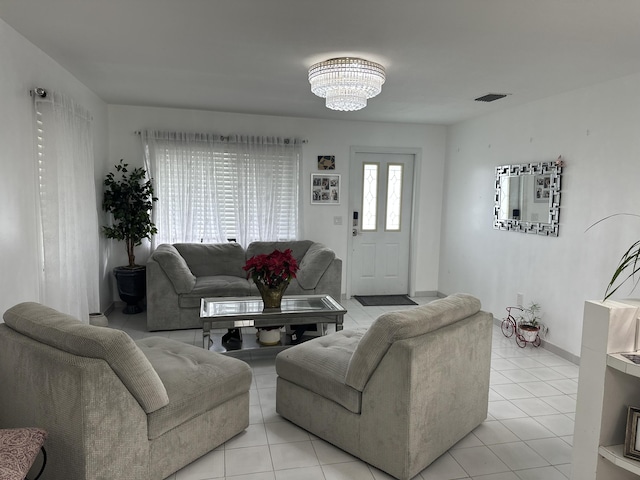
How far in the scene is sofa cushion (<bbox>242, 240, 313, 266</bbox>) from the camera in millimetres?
5445

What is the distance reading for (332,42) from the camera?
114 inches

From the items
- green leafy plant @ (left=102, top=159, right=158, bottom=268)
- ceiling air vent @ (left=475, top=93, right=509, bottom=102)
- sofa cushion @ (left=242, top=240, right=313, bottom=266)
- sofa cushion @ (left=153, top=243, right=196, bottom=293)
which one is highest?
ceiling air vent @ (left=475, top=93, right=509, bottom=102)

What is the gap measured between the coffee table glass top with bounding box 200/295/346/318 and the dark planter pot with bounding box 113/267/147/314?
4.33 ft

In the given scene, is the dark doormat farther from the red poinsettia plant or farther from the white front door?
the red poinsettia plant

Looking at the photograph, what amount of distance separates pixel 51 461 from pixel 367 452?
150 centimetres

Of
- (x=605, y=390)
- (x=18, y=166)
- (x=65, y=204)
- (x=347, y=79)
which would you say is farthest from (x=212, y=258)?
(x=605, y=390)

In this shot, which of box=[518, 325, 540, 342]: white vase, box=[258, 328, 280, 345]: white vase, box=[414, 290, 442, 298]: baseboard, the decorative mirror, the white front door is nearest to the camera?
box=[258, 328, 280, 345]: white vase

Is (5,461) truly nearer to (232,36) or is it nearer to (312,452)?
(312,452)

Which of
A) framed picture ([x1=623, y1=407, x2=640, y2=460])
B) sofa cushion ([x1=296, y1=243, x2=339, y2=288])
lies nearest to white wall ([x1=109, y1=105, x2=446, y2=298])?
sofa cushion ([x1=296, y1=243, x2=339, y2=288])

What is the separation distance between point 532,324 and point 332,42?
3299 millimetres

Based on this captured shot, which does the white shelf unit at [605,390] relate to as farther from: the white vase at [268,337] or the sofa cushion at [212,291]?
the sofa cushion at [212,291]

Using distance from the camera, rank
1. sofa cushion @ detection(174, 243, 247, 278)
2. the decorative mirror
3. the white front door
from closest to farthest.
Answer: the decorative mirror, sofa cushion @ detection(174, 243, 247, 278), the white front door

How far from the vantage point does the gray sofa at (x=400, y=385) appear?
217 centimetres

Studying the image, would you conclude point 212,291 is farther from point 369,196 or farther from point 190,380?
point 369,196
